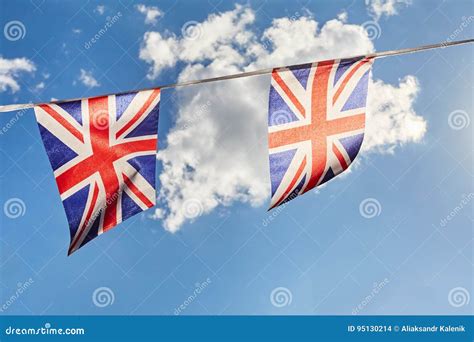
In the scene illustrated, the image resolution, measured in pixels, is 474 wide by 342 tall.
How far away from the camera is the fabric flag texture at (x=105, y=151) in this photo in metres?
7.22

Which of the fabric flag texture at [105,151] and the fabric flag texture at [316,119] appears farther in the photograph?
the fabric flag texture at [105,151]

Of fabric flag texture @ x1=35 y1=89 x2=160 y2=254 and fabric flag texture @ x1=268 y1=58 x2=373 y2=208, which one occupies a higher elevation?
fabric flag texture @ x1=268 y1=58 x2=373 y2=208

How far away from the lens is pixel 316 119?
7301 mm

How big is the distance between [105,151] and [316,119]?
2829 mm

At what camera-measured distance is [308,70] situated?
725 cm

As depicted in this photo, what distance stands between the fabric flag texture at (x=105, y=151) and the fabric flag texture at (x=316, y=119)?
5.35 feet

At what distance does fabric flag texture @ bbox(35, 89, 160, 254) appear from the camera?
7219 mm

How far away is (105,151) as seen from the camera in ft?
24.2

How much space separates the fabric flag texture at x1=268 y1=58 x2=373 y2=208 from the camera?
7113mm

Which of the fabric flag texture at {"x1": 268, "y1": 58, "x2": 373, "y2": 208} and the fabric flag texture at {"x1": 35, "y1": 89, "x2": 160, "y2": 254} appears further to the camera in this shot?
the fabric flag texture at {"x1": 35, "y1": 89, "x2": 160, "y2": 254}

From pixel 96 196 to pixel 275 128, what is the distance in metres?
2.51

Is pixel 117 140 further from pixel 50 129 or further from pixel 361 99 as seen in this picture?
pixel 361 99

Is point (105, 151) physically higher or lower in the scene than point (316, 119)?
lower

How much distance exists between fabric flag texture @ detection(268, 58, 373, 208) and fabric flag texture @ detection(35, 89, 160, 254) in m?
1.63
